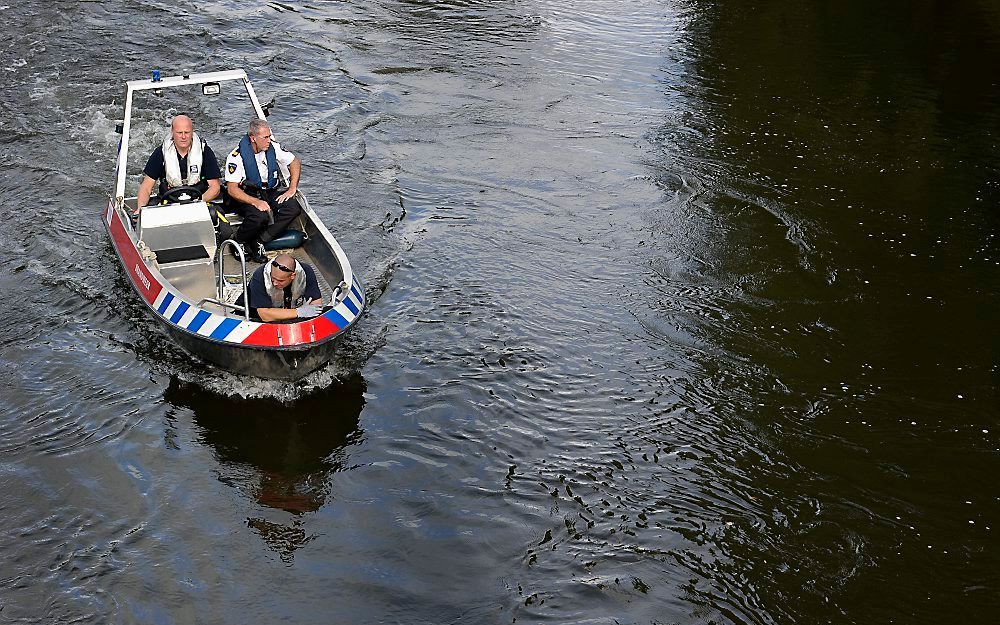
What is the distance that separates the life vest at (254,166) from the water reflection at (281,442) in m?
2.41

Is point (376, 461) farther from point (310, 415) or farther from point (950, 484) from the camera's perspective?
point (950, 484)

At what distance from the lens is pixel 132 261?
1049 centimetres

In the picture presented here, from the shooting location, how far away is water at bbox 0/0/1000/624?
305 inches

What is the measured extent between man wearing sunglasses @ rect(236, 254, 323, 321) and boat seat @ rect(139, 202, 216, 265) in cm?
109

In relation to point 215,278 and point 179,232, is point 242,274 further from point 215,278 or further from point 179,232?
point 179,232

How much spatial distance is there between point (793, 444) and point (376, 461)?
3796 mm

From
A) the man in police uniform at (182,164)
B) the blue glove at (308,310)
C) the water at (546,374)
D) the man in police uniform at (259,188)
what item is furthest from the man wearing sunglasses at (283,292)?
the man in police uniform at (182,164)

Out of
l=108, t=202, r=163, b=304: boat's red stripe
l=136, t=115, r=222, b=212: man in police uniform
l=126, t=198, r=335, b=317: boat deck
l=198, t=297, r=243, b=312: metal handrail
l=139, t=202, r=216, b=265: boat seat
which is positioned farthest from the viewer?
l=136, t=115, r=222, b=212: man in police uniform

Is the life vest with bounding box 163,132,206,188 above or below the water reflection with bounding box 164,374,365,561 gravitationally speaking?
above

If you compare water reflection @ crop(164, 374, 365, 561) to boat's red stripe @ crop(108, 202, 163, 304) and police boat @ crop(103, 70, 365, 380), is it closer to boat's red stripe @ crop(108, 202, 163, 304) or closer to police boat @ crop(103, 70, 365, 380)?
police boat @ crop(103, 70, 365, 380)

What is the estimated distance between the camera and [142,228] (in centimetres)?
1029

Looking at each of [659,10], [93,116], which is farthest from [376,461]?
[659,10]

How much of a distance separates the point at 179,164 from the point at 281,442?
3750 mm

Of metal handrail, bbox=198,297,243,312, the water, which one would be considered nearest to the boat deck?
metal handrail, bbox=198,297,243,312
